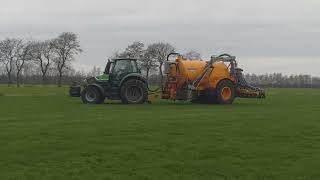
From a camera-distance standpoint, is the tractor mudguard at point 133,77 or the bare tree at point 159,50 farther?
the bare tree at point 159,50

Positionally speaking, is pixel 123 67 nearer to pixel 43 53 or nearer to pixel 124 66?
pixel 124 66

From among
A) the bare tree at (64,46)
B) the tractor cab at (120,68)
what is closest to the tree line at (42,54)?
the bare tree at (64,46)

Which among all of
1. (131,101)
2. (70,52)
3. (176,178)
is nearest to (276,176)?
(176,178)

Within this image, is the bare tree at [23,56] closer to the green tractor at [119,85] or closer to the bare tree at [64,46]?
the bare tree at [64,46]

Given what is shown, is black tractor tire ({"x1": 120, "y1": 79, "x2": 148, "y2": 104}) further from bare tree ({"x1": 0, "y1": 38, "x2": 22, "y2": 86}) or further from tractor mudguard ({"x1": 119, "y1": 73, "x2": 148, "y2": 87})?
bare tree ({"x1": 0, "y1": 38, "x2": 22, "y2": 86})

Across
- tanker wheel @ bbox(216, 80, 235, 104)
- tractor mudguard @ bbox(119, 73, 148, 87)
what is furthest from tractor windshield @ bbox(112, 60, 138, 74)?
tanker wheel @ bbox(216, 80, 235, 104)

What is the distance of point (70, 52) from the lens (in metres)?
96.2

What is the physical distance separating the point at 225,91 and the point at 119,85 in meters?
5.33

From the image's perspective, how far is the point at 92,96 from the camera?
29.5 metres

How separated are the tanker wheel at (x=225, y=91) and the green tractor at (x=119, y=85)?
368 centimetres

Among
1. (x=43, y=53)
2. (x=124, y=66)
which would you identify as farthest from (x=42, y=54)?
(x=124, y=66)

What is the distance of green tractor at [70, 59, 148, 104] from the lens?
29.2 meters

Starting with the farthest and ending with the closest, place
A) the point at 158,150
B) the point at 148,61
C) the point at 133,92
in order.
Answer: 1. the point at 148,61
2. the point at 133,92
3. the point at 158,150

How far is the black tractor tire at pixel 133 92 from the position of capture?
29.1 meters
